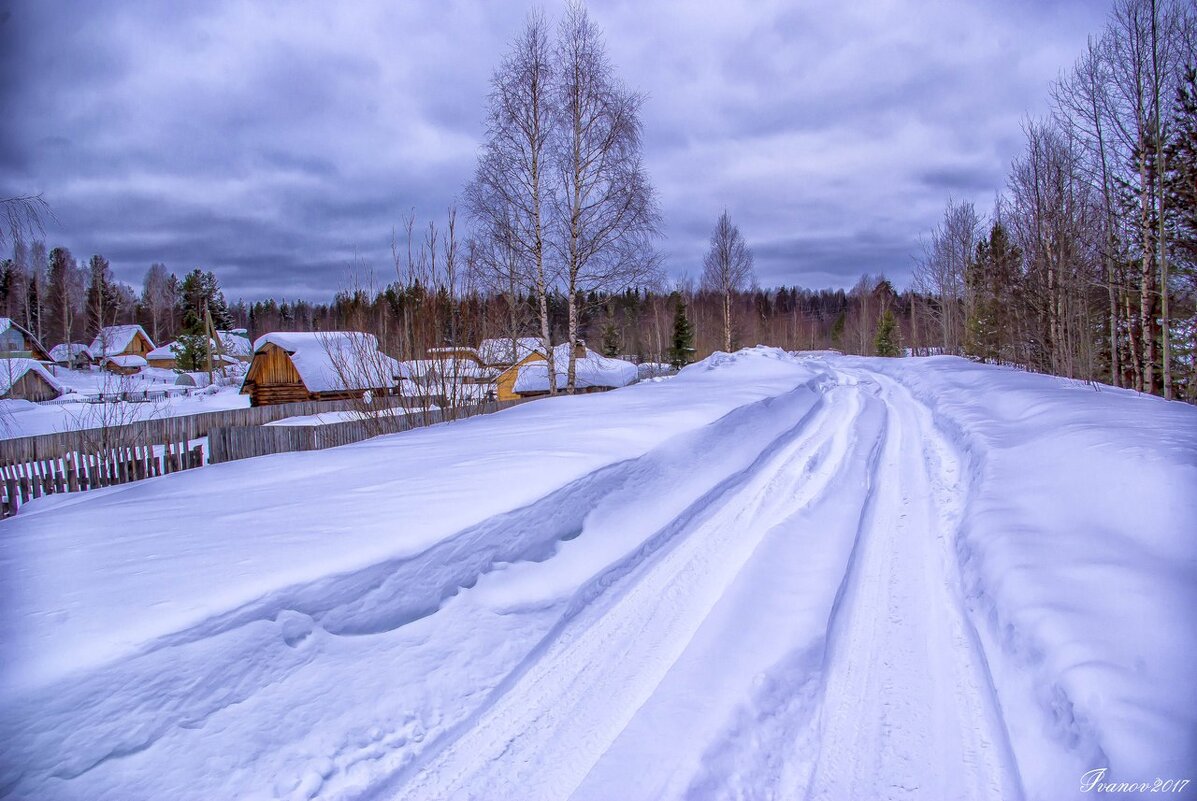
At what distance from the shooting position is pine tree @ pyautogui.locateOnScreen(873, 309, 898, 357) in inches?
2111

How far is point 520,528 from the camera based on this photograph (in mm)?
5020

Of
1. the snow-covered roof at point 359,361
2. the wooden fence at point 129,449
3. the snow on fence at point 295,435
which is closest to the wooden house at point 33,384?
the wooden fence at point 129,449

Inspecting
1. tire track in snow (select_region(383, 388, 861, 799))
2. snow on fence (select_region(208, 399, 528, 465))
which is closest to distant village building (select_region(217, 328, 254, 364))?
snow on fence (select_region(208, 399, 528, 465))

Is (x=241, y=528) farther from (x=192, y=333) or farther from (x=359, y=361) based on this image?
(x=192, y=333)

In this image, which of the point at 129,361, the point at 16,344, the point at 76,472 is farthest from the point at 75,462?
the point at 129,361

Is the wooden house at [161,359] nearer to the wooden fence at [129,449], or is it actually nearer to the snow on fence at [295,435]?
the wooden fence at [129,449]

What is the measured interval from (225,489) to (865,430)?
1067 centimetres

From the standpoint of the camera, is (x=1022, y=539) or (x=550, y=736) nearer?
(x=550, y=736)

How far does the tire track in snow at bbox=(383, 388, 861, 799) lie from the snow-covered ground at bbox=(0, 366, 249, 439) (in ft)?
32.0

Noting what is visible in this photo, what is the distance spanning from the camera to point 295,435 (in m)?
11.4

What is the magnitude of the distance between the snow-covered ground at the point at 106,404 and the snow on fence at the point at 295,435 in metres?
2.19

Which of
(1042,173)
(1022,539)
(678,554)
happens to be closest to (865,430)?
(1022,539)

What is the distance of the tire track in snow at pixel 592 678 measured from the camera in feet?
8.31

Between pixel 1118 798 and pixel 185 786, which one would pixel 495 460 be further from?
pixel 1118 798
